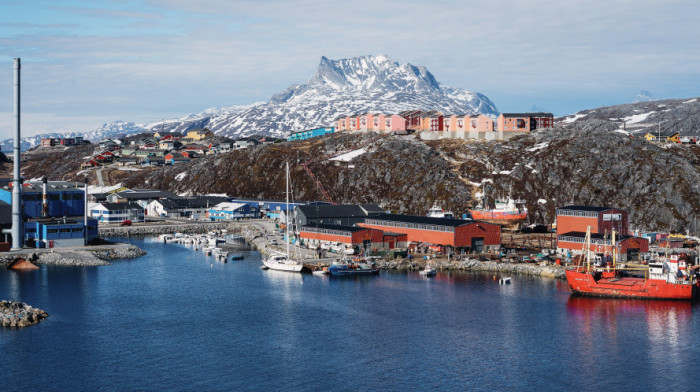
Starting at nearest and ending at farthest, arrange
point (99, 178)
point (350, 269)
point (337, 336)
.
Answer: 1. point (337, 336)
2. point (350, 269)
3. point (99, 178)

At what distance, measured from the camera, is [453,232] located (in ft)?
292

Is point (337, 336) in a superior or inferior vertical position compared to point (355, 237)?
inferior

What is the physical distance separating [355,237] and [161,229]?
41.5 m

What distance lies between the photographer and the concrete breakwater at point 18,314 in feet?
184

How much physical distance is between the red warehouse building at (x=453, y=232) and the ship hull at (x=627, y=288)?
20278 millimetres

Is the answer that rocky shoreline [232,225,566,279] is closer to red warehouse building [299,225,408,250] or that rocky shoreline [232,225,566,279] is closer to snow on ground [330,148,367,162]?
red warehouse building [299,225,408,250]

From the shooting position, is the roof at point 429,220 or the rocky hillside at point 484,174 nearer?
the roof at point 429,220

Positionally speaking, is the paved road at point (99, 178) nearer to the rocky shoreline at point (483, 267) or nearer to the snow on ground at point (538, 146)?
the snow on ground at point (538, 146)

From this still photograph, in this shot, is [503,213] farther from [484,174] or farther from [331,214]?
[331,214]

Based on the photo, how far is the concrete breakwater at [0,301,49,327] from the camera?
184ft

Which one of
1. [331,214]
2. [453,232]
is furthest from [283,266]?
[331,214]

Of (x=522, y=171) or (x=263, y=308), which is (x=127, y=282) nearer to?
(x=263, y=308)

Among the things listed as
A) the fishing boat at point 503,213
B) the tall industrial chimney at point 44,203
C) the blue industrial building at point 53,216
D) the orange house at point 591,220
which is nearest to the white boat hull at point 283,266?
the blue industrial building at point 53,216

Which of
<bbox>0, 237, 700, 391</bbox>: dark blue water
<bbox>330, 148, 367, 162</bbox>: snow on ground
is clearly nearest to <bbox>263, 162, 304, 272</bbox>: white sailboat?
<bbox>0, 237, 700, 391</bbox>: dark blue water
